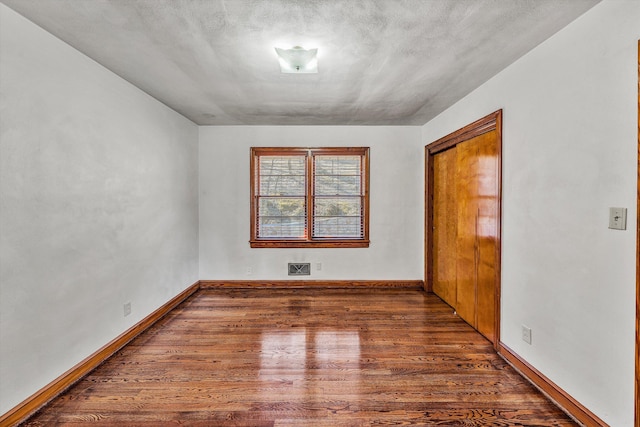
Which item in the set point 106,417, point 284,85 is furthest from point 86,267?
point 284,85

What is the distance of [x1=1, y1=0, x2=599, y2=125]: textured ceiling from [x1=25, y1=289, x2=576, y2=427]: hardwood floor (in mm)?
2495

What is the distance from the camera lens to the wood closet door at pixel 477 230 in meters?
2.73

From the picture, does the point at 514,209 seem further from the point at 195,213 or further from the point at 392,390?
the point at 195,213

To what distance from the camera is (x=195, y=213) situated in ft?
14.2

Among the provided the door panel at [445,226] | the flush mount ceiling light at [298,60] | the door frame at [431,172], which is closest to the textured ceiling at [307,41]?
the flush mount ceiling light at [298,60]

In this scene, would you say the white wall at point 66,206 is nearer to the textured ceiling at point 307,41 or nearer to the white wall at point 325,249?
the textured ceiling at point 307,41

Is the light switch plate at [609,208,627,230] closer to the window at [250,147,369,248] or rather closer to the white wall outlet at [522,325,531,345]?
the white wall outlet at [522,325,531,345]

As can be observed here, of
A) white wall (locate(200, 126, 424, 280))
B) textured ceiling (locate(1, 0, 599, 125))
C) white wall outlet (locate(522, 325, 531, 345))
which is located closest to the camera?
textured ceiling (locate(1, 0, 599, 125))

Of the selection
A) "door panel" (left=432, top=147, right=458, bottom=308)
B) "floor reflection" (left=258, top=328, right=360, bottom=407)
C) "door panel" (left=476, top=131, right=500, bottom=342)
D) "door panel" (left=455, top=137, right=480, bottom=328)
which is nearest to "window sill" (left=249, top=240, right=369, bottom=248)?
"door panel" (left=432, top=147, right=458, bottom=308)

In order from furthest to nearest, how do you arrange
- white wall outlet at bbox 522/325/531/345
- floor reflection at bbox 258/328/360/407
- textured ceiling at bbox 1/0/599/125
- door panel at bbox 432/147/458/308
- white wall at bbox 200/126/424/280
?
white wall at bbox 200/126/424/280, door panel at bbox 432/147/458/308, white wall outlet at bbox 522/325/531/345, floor reflection at bbox 258/328/360/407, textured ceiling at bbox 1/0/599/125

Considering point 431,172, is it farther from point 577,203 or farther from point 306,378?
point 306,378

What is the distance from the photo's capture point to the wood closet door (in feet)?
8.95

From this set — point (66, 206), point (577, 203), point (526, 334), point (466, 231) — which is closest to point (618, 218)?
point (577, 203)

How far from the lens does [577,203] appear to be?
5.98 ft
